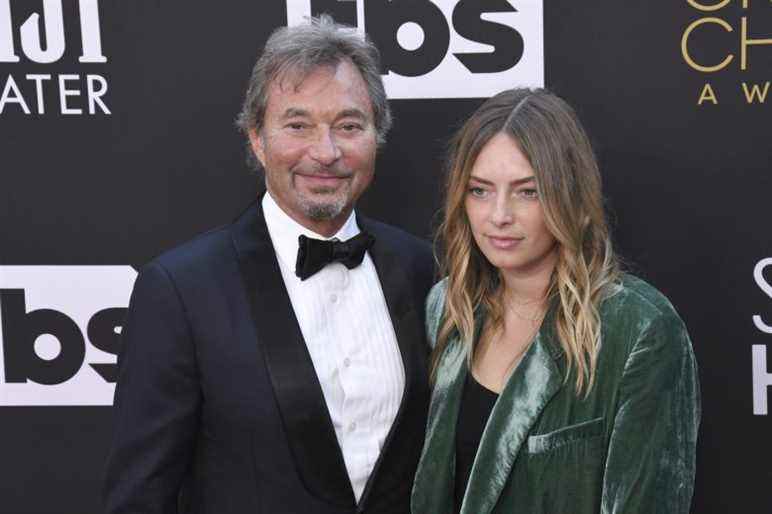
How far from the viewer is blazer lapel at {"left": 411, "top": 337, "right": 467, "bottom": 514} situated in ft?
5.59

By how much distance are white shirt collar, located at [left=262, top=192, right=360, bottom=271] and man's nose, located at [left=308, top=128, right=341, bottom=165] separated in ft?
0.47

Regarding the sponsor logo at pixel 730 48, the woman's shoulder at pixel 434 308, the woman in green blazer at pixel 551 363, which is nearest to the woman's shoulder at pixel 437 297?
the woman's shoulder at pixel 434 308

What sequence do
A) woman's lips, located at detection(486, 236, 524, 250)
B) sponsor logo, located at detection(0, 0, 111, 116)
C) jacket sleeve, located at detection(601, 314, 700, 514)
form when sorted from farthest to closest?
1. sponsor logo, located at detection(0, 0, 111, 116)
2. woman's lips, located at detection(486, 236, 524, 250)
3. jacket sleeve, located at detection(601, 314, 700, 514)

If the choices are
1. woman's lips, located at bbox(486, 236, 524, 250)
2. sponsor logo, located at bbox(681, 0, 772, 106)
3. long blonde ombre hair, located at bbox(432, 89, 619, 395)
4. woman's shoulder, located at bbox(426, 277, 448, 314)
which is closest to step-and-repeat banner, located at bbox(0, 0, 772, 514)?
sponsor logo, located at bbox(681, 0, 772, 106)

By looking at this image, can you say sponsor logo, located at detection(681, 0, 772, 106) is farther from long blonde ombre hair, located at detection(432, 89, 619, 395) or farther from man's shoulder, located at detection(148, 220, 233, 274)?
man's shoulder, located at detection(148, 220, 233, 274)

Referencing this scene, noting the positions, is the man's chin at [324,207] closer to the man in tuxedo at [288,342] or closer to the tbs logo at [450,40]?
the man in tuxedo at [288,342]

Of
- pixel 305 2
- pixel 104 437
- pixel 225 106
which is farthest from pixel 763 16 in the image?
pixel 104 437

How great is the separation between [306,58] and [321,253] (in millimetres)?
364

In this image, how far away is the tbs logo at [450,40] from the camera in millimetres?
2184

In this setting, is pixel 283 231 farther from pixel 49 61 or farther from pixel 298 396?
pixel 49 61

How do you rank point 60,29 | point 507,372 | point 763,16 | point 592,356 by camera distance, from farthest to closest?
1. point 60,29
2. point 763,16
3. point 507,372
4. point 592,356

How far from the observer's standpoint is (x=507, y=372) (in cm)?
171

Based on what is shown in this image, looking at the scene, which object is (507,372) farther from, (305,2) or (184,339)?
(305,2)

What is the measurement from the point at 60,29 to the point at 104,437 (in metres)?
1.03
